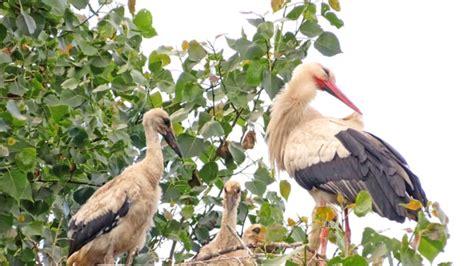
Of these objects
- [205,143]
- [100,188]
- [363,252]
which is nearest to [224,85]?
[205,143]

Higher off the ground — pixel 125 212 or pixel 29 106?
pixel 29 106

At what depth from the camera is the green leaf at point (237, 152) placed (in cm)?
754

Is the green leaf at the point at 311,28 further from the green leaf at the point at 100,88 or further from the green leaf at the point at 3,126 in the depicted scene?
the green leaf at the point at 3,126

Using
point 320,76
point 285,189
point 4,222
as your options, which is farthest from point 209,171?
point 320,76

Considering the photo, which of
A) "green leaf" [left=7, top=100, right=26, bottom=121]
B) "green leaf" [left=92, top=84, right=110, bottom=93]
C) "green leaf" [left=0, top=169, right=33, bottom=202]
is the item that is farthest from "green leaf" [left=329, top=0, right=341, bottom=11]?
"green leaf" [left=0, top=169, right=33, bottom=202]

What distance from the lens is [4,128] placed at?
22.2 ft

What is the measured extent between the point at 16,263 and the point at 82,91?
40.4 inches

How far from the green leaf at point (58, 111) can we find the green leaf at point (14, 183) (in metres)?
0.66

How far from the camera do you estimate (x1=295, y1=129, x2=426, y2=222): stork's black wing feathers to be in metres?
7.92

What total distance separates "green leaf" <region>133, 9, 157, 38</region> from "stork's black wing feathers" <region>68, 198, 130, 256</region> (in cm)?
130

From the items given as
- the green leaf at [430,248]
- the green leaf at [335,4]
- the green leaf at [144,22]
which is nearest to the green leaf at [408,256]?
the green leaf at [430,248]

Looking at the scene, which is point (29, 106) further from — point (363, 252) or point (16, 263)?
point (363, 252)

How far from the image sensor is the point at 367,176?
320 inches

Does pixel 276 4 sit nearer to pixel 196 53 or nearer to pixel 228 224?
pixel 196 53
